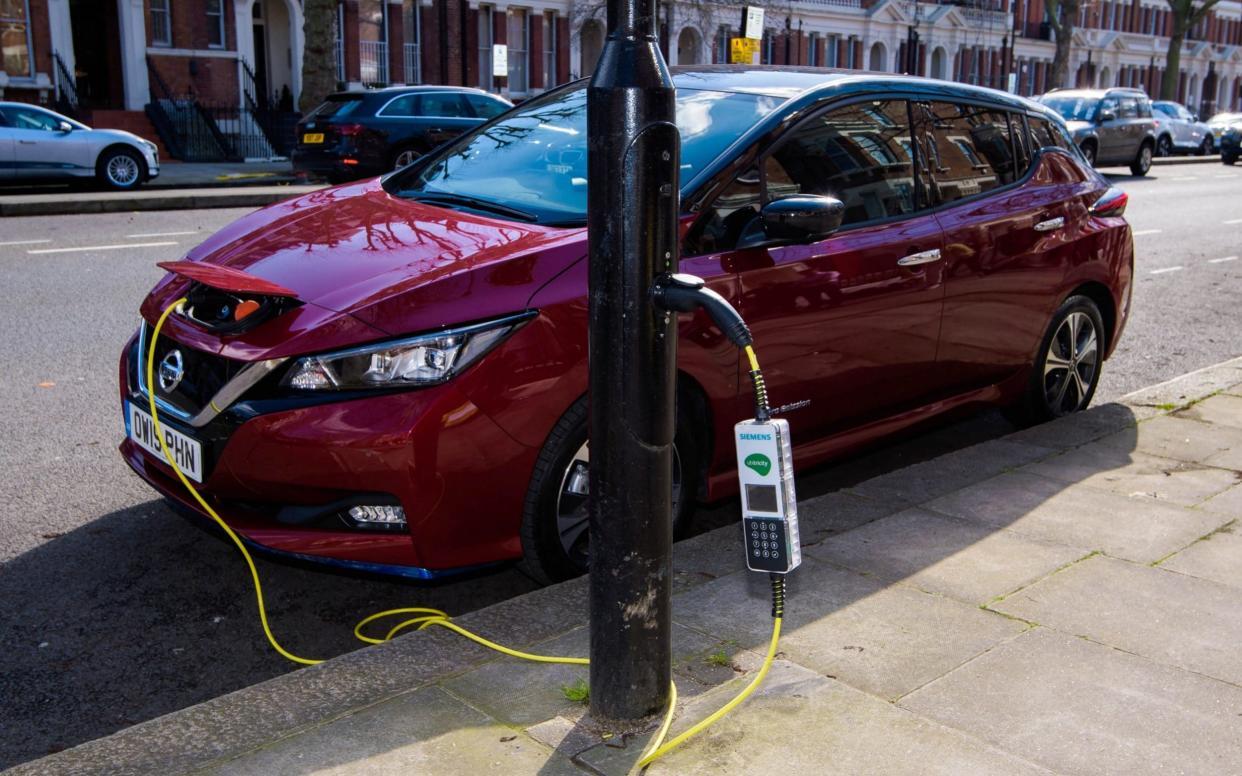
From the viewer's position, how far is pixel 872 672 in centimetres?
340

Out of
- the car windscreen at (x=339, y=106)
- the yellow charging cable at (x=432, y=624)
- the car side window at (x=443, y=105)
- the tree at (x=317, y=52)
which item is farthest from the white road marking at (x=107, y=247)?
the tree at (x=317, y=52)

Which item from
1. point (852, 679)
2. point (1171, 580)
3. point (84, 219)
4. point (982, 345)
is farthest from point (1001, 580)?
point (84, 219)

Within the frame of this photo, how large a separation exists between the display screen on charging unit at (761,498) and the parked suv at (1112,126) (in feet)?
89.5

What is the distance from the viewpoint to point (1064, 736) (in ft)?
10.1

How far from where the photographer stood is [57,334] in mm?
7832

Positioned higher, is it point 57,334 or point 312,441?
point 312,441

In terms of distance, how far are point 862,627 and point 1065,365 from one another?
3056mm

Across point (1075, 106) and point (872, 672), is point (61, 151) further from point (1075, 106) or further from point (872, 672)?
point (1075, 106)

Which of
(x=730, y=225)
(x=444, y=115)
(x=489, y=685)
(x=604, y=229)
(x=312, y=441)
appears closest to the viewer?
→ (x=604, y=229)

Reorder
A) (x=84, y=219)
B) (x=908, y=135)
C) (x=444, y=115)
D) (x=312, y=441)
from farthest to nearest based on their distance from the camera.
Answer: (x=444, y=115) → (x=84, y=219) → (x=908, y=135) → (x=312, y=441)

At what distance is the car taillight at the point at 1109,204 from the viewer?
6.22m

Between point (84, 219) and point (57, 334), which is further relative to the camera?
point (84, 219)

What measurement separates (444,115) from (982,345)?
16.2 meters

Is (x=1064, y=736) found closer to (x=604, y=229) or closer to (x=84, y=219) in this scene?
(x=604, y=229)
